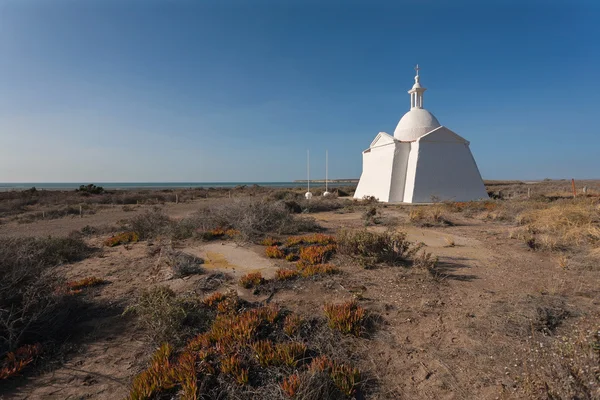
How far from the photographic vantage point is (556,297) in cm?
394

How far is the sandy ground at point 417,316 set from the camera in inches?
102

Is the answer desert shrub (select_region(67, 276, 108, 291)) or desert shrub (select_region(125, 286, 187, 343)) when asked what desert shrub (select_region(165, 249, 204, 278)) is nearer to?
desert shrub (select_region(67, 276, 108, 291))

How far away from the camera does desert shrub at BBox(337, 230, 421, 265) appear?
5652 mm

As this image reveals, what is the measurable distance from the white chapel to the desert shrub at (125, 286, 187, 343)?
17533mm

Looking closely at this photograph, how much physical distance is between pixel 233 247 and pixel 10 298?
4.33 meters

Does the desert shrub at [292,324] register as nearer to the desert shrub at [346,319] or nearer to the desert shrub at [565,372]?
the desert shrub at [346,319]

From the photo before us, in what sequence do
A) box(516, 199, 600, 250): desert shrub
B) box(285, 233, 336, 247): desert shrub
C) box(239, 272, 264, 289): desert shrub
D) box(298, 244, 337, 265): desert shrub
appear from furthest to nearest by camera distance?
box(285, 233, 336, 247): desert shrub
box(516, 199, 600, 250): desert shrub
box(298, 244, 337, 265): desert shrub
box(239, 272, 264, 289): desert shrub

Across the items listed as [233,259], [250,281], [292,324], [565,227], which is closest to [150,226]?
[233,259]

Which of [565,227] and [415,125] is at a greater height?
[415,125]

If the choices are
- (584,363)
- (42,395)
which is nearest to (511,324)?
(584,363)

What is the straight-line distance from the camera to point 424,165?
18938mm

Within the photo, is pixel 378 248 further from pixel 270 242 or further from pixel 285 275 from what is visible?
pixel 270 242

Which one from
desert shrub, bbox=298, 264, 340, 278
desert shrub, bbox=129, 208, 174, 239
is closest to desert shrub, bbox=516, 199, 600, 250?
desert shrub, bbox=298, 264, 340, 278

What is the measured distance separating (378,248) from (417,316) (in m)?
2.32
